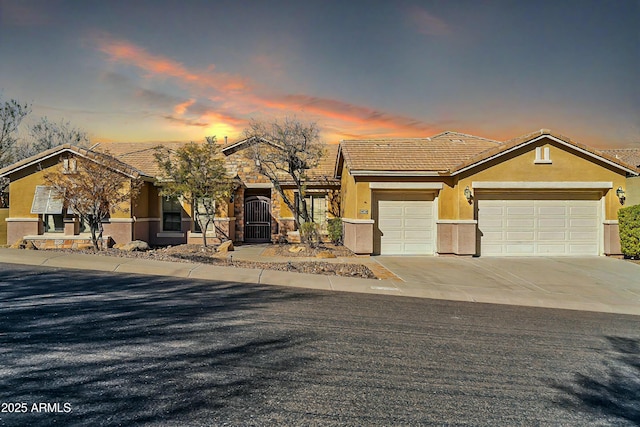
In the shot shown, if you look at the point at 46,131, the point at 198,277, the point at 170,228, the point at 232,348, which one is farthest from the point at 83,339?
the point at 46,131

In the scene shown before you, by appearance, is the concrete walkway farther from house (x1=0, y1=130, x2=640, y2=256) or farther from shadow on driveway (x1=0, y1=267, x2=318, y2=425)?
shadow on driveway (x1=0, y1=267, x2=318, y2=425)

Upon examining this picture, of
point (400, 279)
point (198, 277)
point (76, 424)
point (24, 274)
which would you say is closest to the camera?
point (76, 424)

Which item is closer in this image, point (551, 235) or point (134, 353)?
point (134, 353)

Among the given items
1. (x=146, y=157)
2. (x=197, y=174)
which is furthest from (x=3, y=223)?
(x=197, y=174)

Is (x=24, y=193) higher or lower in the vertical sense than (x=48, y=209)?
higher

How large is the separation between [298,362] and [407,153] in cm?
1311

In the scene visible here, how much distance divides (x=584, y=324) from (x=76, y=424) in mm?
7394

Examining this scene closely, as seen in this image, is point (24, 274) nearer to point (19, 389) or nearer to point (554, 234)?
point (19, 389)

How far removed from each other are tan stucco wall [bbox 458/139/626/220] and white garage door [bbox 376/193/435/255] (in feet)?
4.91

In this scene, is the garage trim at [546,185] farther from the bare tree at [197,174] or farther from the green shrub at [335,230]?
the bare tree at [197,174]

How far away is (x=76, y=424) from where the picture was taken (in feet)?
10.3

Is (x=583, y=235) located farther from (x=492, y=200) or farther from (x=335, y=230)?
(x=335, y=230)

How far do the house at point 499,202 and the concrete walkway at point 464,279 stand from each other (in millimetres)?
1841

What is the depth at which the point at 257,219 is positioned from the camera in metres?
20.3
